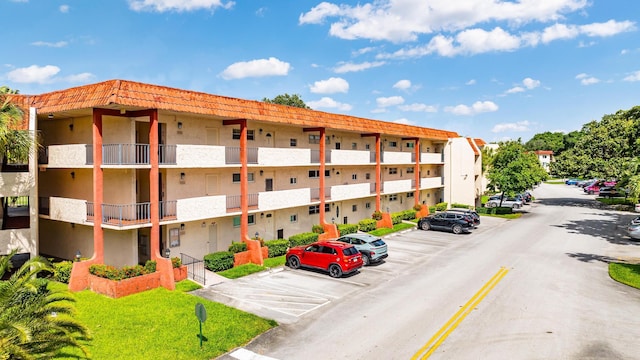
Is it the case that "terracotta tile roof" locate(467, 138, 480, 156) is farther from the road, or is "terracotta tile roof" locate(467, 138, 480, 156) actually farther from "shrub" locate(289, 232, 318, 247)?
"shrub" locate(289, 232, 318, 247)

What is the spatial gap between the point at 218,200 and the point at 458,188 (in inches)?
1336

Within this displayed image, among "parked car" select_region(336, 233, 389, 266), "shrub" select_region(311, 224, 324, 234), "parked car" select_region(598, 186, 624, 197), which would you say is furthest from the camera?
"parked car" select_region(598, 186, 624, 197)

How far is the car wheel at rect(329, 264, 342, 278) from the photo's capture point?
68.4 ft

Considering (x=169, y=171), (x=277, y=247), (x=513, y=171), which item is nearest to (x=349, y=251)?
(x=277, y=247)

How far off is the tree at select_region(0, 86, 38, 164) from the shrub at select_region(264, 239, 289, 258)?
12878 mm

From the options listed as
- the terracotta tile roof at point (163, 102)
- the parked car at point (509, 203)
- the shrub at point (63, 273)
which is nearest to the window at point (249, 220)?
the terracotta tile roof at point (163, 102)

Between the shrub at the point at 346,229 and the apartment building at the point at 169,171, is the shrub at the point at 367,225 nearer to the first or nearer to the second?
the shrub at the point at 346,229

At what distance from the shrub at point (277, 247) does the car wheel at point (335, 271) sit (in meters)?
4.78

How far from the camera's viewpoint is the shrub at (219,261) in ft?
69.8

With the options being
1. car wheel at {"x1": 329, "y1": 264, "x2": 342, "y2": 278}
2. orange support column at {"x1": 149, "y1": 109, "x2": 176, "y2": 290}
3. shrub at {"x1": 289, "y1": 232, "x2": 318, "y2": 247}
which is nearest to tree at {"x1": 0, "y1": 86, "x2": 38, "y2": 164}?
orange support column at {"x1": 149, "y1": 109, "x2": 176, "y2": 290}

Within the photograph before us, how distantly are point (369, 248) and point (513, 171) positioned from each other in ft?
91.3

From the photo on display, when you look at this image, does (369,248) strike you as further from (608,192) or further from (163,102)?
(608,192)

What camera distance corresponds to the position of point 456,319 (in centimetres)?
1505

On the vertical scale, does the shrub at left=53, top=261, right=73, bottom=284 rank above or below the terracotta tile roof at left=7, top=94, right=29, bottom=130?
below
